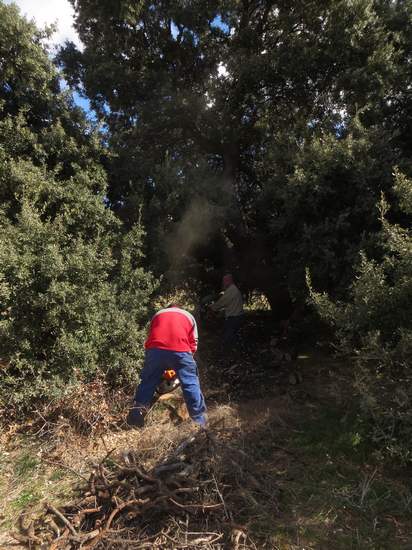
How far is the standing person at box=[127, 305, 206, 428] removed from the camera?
4.53 m

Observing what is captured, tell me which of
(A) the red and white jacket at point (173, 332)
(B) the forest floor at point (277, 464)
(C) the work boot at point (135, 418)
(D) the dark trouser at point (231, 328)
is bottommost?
(B) the forest floor at point (277, 464)

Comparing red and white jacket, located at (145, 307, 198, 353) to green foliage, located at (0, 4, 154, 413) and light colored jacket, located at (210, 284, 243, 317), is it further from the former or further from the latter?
light colored jacket, located at (210, 284, 243, 317)

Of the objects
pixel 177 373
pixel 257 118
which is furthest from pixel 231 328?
pixel 257 118

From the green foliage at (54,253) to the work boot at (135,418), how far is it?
28.4 inches

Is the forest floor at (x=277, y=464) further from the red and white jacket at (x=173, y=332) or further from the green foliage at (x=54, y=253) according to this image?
the red and white jacket at (x=173, y=332)

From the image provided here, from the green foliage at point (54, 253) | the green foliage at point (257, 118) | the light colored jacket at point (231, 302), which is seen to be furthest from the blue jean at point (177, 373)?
the light colored jacket at point (231, 302)

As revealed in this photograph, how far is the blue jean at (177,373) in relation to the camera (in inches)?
178

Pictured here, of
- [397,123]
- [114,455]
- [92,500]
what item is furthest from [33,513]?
[397,123]

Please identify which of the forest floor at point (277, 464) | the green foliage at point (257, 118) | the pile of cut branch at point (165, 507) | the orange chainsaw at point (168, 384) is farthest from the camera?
the green foliage at point (257, 118)

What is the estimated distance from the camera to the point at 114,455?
390 cm

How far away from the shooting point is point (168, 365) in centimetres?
455

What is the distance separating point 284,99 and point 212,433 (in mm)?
7166

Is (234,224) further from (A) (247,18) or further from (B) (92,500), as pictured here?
(B) (92,500)

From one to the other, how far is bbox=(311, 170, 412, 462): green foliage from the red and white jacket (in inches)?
66.9
